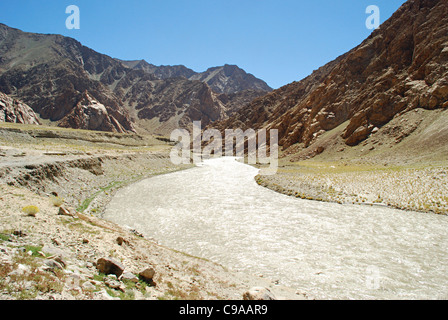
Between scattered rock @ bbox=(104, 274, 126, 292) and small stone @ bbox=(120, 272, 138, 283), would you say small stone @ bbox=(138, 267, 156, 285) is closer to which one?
small stone @ bbox=(120, 272, 138, 283)

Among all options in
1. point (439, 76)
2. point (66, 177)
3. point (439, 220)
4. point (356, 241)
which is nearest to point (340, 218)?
point (356, 241)

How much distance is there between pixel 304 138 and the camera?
280 ft

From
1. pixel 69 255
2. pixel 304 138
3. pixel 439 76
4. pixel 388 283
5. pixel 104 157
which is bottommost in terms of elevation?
pixel 388 283

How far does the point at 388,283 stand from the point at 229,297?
748 centimetres

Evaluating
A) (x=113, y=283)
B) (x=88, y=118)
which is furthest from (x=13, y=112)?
(x=113, y=283)

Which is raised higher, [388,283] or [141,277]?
[141,277]

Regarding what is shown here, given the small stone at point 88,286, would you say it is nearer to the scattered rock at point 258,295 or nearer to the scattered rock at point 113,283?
the scattered rock at point 113,283

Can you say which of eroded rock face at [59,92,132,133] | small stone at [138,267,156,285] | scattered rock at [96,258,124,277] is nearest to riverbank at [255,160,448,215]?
small stone at [138,267,156,285]

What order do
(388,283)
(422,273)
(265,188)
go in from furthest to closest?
(265,188), (422,273), (388,283)

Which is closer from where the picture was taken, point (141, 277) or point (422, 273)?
point (141, 277)

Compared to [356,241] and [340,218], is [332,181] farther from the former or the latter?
[356,241]

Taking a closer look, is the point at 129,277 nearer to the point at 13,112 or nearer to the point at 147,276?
the point at 147,276

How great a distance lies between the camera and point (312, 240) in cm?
1542

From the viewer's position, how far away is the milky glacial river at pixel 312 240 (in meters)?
10.7
